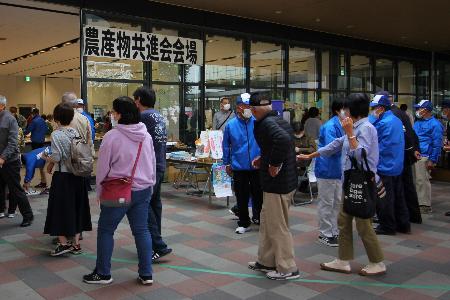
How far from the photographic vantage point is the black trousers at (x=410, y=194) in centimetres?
596

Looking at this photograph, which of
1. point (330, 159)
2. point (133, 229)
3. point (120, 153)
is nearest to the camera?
point (120, 153)

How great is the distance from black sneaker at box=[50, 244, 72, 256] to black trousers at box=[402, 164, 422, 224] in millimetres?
4278

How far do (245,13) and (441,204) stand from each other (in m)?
6.04

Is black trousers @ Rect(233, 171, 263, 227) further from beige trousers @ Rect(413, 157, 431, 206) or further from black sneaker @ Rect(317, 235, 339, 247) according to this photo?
beige trousers @ Rect(413, 157, 431, 206)

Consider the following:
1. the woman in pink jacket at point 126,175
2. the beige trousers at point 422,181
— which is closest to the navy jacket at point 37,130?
the woman in pink jacket at point 126,175

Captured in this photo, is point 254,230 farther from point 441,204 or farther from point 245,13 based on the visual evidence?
point 245,13

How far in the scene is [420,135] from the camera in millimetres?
6875

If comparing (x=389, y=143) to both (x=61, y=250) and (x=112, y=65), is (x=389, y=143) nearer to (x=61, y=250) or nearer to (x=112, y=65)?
(x=61, y=250)

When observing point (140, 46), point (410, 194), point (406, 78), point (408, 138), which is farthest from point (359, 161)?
point (406, 78)

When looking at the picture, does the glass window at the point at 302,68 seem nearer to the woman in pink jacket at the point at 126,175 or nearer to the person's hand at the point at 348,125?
the person's hand at the point at 348,125

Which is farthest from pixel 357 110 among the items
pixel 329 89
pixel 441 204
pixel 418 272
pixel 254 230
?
pixel 329 89

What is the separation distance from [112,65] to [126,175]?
5999 millimetres

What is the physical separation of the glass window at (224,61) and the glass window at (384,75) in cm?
592

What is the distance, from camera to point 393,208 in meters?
5.46
